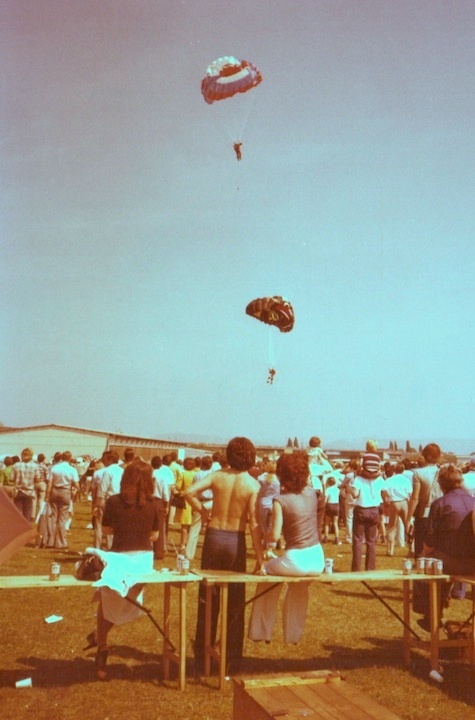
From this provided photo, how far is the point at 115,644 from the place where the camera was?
301 inches

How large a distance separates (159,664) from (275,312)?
1170 cm

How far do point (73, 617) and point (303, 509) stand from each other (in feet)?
12.4

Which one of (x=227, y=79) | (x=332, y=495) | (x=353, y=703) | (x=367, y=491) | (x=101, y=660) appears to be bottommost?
(x=101, y=660)

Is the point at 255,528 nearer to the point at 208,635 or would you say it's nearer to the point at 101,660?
the point at 208,635

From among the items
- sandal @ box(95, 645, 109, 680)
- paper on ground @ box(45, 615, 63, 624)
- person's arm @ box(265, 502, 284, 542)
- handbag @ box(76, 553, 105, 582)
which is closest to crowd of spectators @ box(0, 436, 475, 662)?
person's arm @ box(265, 502, 284, 542)

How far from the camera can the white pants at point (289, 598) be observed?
21.4 feet

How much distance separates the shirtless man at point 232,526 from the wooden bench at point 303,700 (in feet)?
7.88

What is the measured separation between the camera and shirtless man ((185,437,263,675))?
6727mm

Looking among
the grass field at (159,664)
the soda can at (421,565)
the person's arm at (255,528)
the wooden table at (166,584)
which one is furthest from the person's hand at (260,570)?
the soda can at (421,565)

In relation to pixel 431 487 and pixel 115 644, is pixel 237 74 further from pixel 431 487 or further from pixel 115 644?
pixel 115 644

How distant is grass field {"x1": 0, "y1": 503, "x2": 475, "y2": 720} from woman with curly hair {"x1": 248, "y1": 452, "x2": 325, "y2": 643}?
22.1 inches

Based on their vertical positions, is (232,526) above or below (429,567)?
above

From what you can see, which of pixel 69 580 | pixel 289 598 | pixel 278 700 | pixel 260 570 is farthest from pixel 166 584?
pixel 278 700

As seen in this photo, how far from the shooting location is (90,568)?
6160 mm
